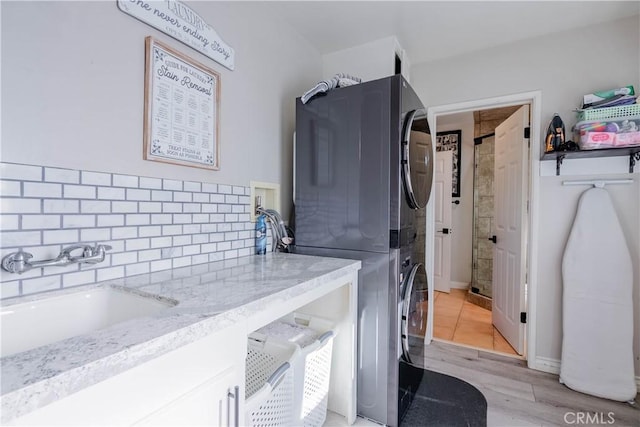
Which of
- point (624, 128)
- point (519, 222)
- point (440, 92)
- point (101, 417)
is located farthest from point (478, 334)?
point (101, 417)

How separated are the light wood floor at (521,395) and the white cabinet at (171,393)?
1628 millimetres

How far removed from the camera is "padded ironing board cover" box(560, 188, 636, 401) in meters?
1.90

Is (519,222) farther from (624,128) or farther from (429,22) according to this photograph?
(429,22)

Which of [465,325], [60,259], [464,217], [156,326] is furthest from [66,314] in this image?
[464,217]

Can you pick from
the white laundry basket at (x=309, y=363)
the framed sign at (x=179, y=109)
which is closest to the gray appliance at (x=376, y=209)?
the white laundry basket at (x=309, y=363)

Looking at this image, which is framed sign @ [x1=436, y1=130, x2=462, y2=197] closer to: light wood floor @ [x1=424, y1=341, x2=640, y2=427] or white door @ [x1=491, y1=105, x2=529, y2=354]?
Answer: white door @ [x1=491, y1=105, x2=529, y2=354]

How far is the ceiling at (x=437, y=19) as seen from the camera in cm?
186

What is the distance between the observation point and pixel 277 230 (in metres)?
1.80

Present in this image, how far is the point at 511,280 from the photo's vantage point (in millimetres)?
2660

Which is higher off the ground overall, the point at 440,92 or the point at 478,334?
the point at 440,92

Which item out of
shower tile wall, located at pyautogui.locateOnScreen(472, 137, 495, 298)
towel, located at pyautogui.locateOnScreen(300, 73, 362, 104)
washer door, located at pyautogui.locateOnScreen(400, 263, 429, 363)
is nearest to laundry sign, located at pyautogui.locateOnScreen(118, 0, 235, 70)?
towel, located at pyautogui.locateOnScreen(300, 73, 362, 104)

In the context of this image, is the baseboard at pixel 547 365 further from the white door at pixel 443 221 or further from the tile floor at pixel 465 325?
the white door at pixel 443 221

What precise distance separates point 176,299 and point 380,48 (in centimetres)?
220

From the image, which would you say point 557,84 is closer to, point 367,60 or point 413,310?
point 367,60
